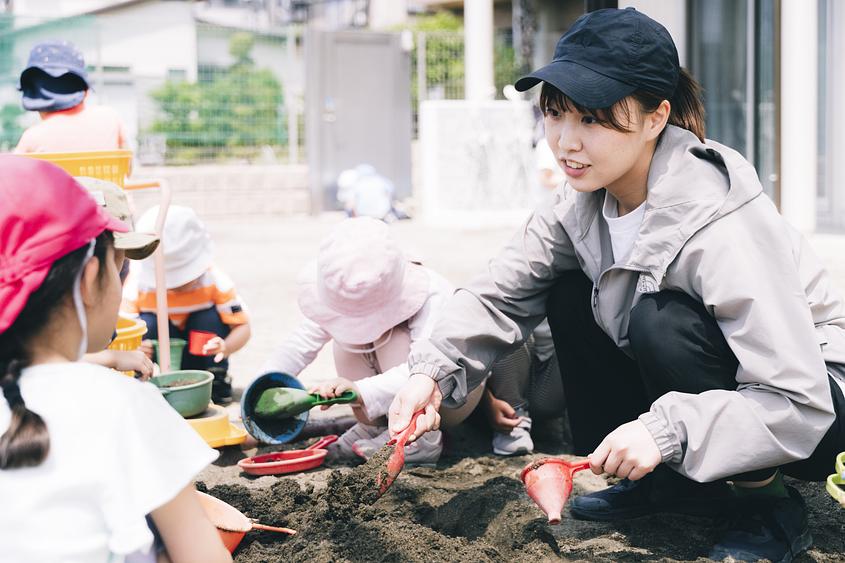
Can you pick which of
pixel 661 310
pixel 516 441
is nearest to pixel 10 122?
pixel 516 441

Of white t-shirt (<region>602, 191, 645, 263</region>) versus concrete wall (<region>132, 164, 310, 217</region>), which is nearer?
white t-shirt (<region>602, 191, 645, 263</region>)

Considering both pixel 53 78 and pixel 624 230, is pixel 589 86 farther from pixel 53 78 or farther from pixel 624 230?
pixel 53 78

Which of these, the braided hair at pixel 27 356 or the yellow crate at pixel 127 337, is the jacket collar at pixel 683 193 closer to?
the braided hair at pixel 27 356

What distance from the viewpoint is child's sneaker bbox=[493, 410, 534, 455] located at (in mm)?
3041

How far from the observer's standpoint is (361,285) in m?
2.80

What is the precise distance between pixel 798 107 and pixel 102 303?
22.2 ft

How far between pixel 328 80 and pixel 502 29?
651 centimetres

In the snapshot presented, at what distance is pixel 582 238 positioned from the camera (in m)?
2.40

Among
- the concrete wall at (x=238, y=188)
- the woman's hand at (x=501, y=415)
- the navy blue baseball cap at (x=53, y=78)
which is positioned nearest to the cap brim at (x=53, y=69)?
the navy blue baseball cap at (x=53, y=78)

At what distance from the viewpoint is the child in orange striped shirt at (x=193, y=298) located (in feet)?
12.2

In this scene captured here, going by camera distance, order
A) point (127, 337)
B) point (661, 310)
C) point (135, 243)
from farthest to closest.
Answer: point (127, 337), point (661, 310), point (135, 243)

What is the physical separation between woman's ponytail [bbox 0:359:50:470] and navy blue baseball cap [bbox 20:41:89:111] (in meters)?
3.24

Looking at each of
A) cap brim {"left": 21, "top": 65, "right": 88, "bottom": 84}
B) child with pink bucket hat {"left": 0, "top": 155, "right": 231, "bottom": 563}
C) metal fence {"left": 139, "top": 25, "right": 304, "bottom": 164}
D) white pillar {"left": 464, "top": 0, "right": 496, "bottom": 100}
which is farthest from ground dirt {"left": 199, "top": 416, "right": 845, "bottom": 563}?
white pillar {"left": 464, "top": 0, "right": 496, "bottom": 100}

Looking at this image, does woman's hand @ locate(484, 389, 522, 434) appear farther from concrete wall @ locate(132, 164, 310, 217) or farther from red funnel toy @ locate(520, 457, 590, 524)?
concrete wall @ locate(132, 164, 310, 217)
